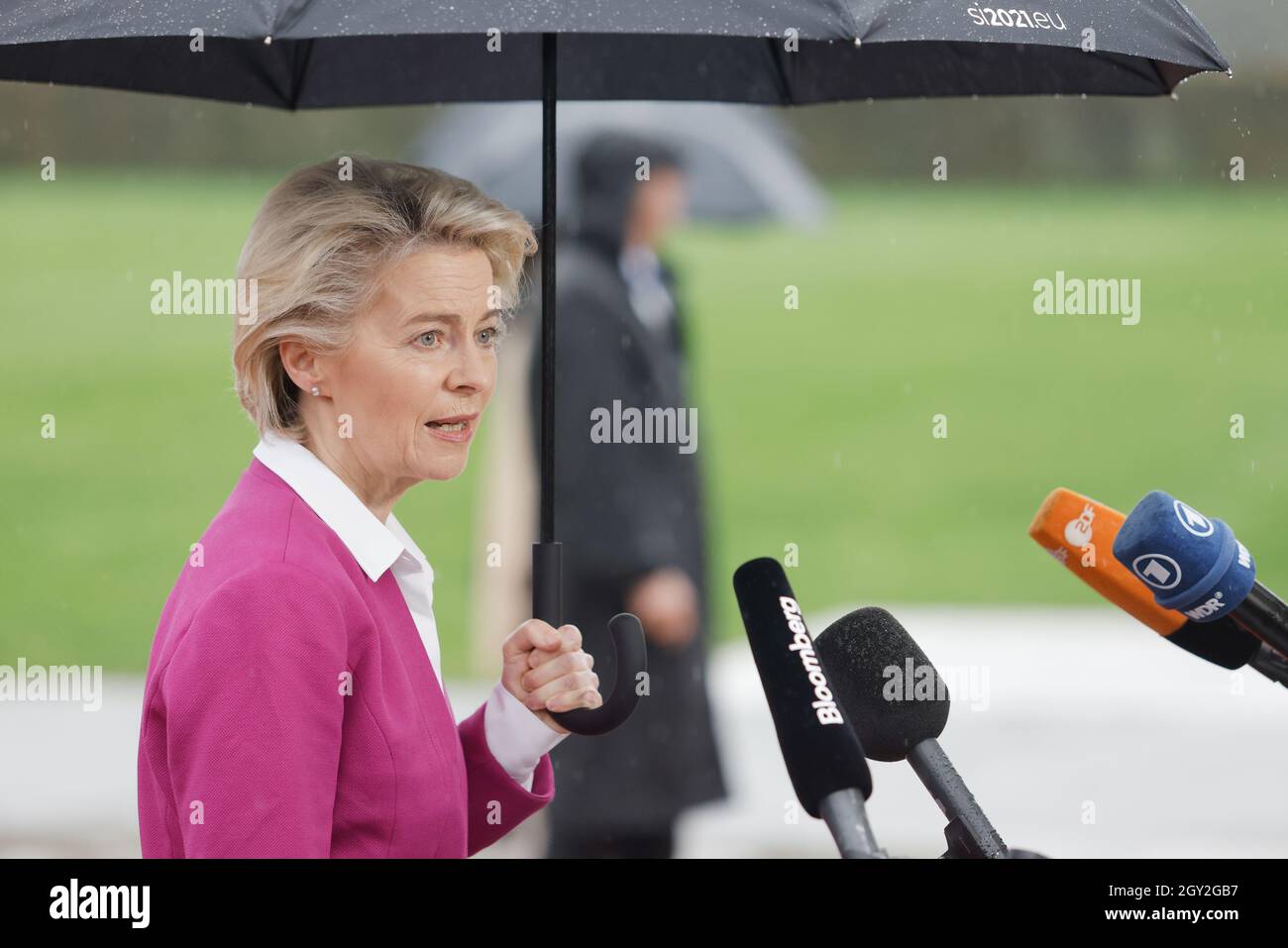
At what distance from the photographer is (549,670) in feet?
7.97

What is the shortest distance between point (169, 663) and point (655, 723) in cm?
292

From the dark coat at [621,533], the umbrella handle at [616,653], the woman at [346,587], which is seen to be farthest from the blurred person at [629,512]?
the woman at [346,587]

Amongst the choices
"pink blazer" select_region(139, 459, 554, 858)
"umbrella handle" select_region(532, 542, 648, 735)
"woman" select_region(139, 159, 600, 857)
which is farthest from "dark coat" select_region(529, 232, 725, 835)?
"pink blazer" select_region(139, 459, 554, 858)

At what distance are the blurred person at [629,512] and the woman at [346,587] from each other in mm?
2117

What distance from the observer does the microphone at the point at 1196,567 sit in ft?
6.44

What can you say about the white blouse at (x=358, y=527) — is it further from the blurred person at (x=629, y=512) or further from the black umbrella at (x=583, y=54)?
the blurred person at (x=629, y=512)

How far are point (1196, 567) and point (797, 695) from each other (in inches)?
18.1

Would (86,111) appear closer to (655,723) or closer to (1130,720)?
(1130,720)

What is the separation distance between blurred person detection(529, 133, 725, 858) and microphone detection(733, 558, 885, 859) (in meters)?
2.49

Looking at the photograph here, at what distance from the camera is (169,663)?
6.62 ft

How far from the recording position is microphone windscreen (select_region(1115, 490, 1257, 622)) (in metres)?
1.96

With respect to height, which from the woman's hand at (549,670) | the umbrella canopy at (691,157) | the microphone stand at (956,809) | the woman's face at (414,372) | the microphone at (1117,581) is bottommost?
the microphone stand at (956,809)

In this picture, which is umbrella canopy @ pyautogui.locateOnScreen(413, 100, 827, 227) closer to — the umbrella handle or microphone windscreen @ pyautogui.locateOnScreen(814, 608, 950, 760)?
the umbrella handle

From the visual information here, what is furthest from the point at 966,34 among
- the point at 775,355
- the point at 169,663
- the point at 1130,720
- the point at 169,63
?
the point at 775,355
